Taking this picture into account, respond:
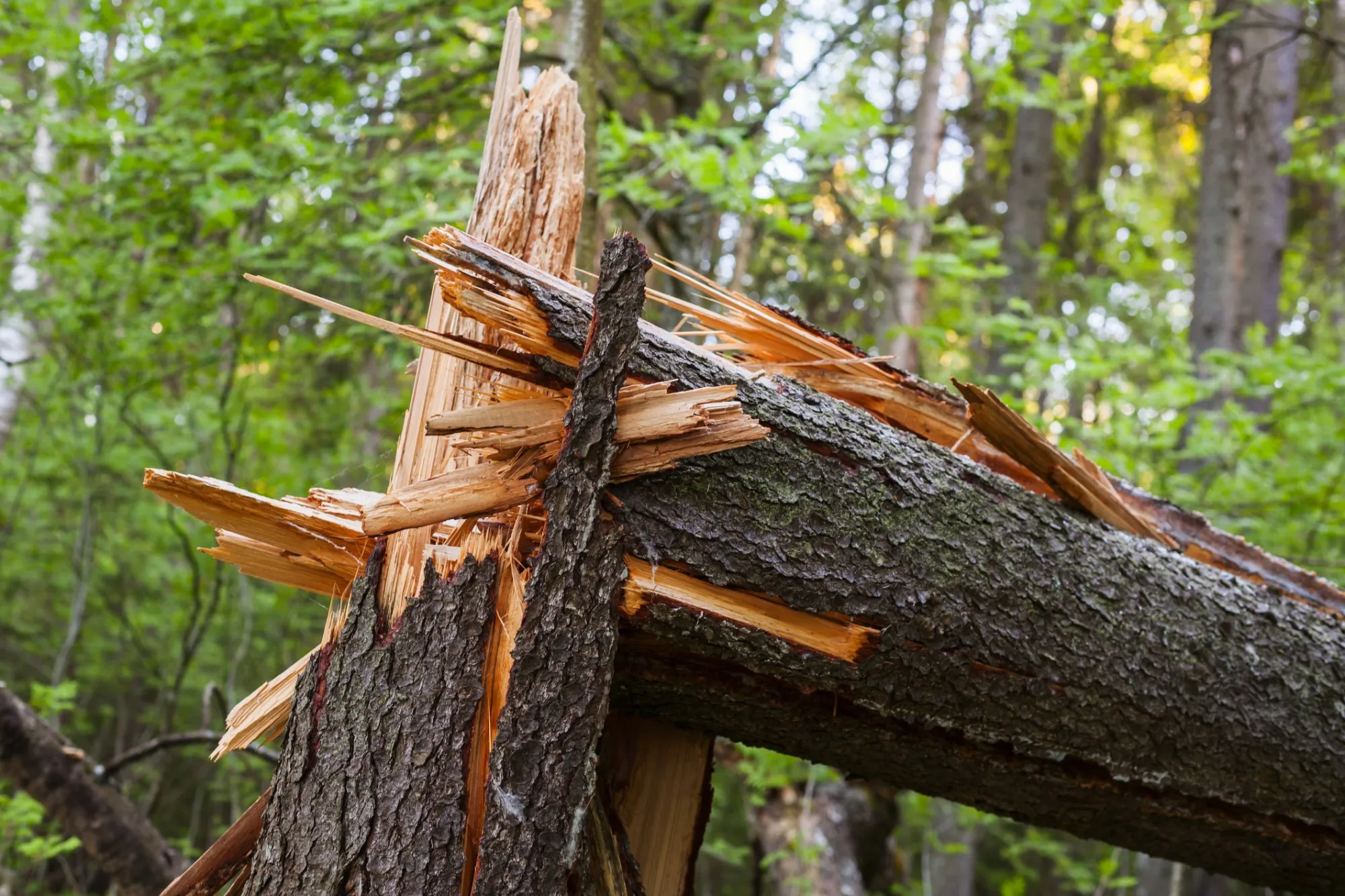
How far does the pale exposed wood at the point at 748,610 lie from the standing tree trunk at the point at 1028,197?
19.6 ft

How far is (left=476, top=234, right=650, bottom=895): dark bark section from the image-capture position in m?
1.26

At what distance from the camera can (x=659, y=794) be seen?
6.27ft

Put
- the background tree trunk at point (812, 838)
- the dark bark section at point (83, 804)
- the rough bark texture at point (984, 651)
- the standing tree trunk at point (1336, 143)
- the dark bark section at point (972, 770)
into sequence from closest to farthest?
the rough bark texture at point (984, 651)
the dark bark section at point (972, 770)
the dark bark section at point (83, 804)
the background tree trunk at point (812, 838)
the standing tree trunk at point (1336, 143)

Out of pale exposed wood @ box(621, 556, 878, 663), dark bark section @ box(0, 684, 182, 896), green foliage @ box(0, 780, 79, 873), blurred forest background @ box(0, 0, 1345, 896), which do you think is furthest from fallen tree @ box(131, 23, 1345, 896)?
green foliage @ box(0, 780, 79, 873)

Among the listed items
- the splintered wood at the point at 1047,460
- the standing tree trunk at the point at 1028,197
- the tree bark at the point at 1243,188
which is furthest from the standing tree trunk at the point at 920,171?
the splintered wood at the point at 1047,460

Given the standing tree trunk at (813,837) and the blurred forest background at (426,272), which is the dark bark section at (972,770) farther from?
the standing tree trunk at (813,837)

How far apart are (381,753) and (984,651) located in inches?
43.0

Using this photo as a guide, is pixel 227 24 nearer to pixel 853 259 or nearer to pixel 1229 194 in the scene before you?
pixel 853 259

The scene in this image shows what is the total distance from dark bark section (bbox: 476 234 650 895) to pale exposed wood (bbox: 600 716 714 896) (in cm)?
58

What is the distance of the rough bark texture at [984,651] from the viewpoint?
1.49m

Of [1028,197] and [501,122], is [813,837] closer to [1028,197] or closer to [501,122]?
[501,122]

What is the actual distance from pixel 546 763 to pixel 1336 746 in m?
1.88

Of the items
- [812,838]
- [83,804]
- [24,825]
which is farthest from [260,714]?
[812,838]

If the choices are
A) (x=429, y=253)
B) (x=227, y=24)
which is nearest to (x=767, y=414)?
(x=429, y=253)
